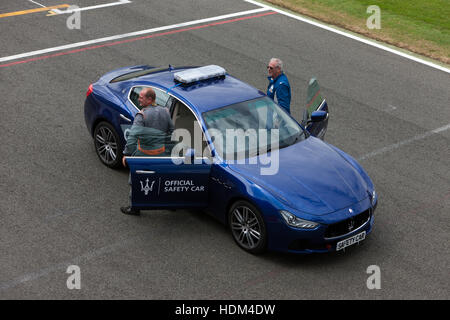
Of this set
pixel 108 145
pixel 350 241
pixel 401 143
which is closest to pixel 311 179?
pixel 350 241

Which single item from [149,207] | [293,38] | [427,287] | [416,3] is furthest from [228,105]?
[416,3]

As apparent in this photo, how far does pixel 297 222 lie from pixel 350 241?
2.62ft

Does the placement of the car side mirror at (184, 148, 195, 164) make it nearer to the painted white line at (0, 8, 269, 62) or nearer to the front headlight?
the front headlight

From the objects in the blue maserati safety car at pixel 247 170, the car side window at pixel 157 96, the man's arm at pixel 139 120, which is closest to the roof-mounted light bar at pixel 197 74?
the blue maserati safety car at pixel 247 170

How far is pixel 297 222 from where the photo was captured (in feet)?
25.1

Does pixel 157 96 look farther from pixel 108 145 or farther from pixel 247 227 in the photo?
pixel 247 227

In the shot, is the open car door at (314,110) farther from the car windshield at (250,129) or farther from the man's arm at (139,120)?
the man's arm at (139,120)

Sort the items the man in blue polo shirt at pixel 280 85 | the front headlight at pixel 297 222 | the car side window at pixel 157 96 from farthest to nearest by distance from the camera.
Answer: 1. the man in blue polo shirt at pixel 280 85
2. the car side window at pixel 157 96
3. the front headlight at pixel 297 222

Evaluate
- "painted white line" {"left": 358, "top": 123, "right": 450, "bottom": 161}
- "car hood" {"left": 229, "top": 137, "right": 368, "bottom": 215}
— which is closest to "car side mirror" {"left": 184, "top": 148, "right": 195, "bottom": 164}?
"car hood" {"left": 229, "top": 137, "right": 368, "bottom": 215}

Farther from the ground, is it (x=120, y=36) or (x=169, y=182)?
(x=120, y=36)

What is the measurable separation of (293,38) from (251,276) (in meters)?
9.51

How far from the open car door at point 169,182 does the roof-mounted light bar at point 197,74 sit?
1.48 meters

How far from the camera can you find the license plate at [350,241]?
7.88m

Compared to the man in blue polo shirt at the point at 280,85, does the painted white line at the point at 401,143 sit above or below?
below
